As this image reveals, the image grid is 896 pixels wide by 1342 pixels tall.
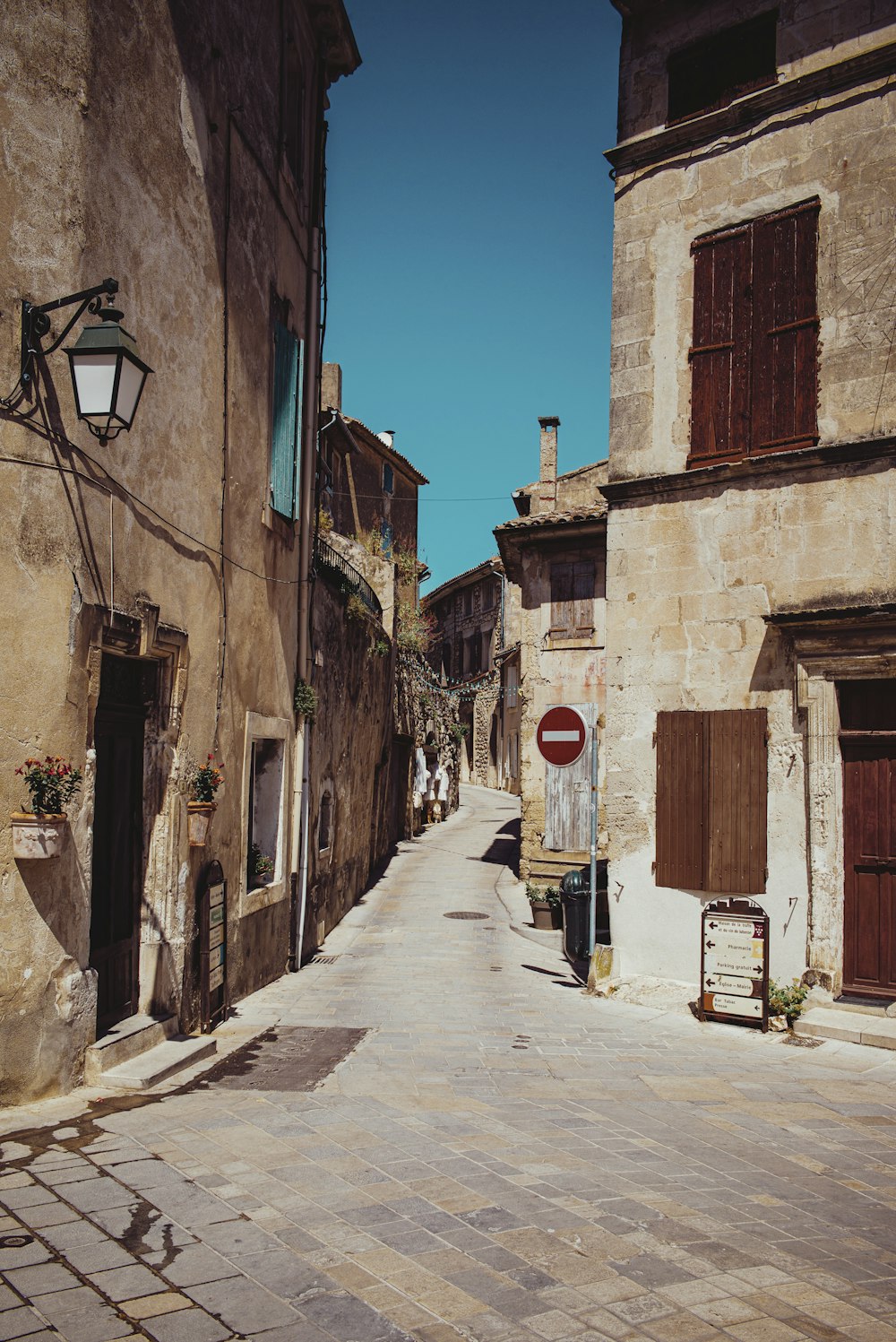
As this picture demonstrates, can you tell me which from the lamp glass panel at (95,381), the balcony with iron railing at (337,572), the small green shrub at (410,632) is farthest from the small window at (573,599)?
the lamp glass panel at (95,381)

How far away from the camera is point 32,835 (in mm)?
5828

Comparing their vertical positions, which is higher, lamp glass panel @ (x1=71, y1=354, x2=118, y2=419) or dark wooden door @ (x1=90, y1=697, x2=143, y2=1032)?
lamp glass panel @ (x1=71, y1=354, x2=118, y2=419)

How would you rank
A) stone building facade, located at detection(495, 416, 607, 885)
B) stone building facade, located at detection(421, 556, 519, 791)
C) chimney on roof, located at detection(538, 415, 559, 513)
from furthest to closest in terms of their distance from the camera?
stone building facade, located at detection(421, 556, 519, 791), chimney on roof, located at detection(538, 415, 559, 513), stone building facade, located at detection(495, 416, 607, 885)

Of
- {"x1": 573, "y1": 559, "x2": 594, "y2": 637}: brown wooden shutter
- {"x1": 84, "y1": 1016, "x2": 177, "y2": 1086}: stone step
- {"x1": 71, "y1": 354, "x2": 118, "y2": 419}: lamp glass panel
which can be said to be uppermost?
{"x1": 573, "y1": 559, "x2": 594, "y2": 637}: brown wooden shutter

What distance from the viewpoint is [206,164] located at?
28.3 feet

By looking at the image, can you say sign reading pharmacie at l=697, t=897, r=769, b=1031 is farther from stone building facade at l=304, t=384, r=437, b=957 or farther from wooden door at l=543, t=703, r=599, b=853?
wooden door at l=543, t=703, r=599, b=853

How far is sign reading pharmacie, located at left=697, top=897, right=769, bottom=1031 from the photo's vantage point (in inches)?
352

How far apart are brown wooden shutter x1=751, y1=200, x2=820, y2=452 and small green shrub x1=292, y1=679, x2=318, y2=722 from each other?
5.20 meters

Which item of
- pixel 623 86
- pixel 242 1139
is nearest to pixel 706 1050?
pixel 242 1139

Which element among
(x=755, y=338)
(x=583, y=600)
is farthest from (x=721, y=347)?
(x=583, y=600)

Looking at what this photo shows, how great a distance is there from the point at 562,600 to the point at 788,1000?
506 inches

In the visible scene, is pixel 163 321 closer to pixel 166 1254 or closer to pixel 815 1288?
pixel 166 1254

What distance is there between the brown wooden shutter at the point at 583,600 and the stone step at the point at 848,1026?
12.4 meters

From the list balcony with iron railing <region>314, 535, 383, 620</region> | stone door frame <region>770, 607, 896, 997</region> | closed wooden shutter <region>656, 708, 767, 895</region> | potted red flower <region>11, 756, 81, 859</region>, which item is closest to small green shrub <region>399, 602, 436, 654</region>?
balcony with iron railing <region>314, 535, 383, 620</region>
